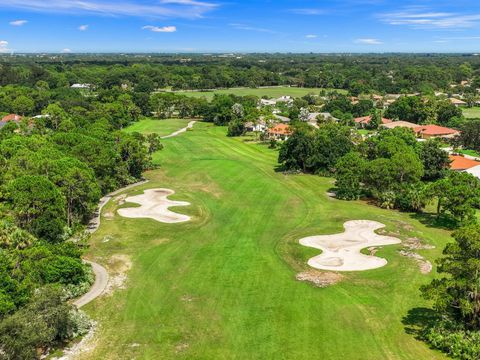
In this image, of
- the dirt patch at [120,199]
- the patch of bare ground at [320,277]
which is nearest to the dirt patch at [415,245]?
the patch of bare ground at [320,277]

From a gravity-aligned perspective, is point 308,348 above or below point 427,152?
below

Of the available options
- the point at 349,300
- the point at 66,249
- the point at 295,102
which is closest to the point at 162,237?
the point at 66,249

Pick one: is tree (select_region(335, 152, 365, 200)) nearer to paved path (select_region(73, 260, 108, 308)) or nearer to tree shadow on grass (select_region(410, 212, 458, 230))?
tree shadow on grass (select_region(410, 212, 458, 230))

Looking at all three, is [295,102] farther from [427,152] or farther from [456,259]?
[456,259]

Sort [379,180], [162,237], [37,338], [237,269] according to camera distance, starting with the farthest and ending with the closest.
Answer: [379,180], [162,237], [237,269], [37,338]

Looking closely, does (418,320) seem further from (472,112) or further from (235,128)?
(472,112)
